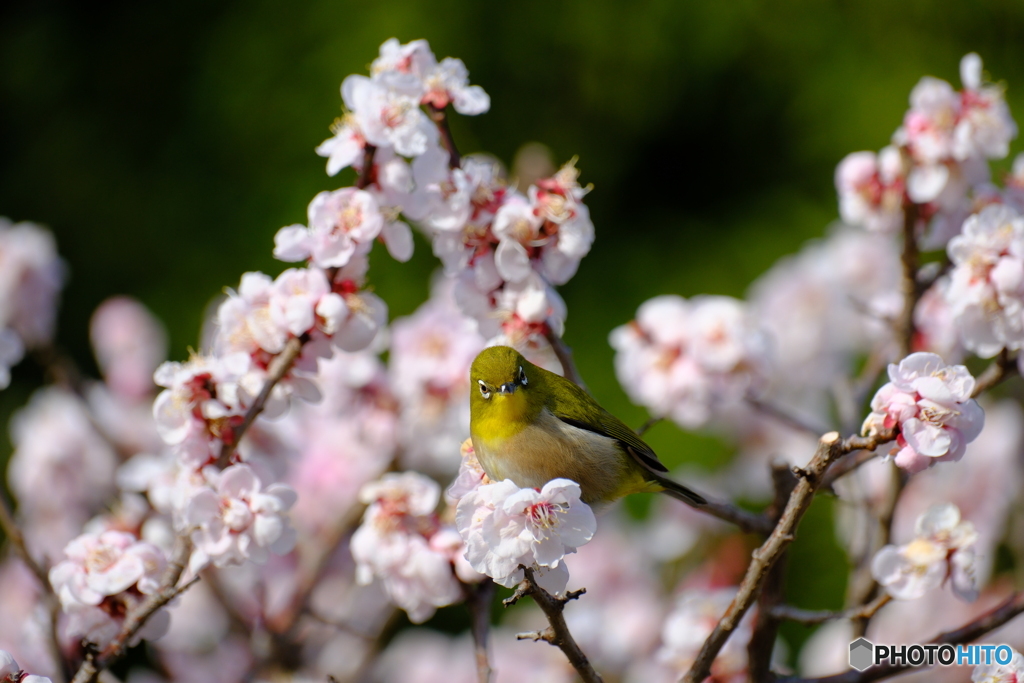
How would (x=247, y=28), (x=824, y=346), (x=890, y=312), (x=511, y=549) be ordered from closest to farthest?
(x=511, y=549)
(x=890, y=312)
(x=824, y=346)
(x=247, y=28)

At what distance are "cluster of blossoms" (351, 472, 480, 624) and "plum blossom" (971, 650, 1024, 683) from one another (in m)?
0.58

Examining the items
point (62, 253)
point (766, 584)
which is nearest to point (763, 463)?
point (766, 584)

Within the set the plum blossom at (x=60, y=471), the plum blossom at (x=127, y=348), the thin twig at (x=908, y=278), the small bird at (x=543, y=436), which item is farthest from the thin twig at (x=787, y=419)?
the plum blossom at (x=127, y=348)

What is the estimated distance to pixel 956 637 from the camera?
1.07 meters

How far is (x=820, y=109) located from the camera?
2.86m

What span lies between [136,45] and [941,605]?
3.19 meters

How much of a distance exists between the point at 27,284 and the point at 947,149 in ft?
5.22

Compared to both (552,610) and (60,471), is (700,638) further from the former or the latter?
(60,471)

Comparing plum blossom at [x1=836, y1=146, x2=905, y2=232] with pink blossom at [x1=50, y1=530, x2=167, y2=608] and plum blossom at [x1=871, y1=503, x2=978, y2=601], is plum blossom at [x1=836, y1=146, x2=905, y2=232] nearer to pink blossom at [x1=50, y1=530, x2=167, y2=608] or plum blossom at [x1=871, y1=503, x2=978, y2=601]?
plum blossom at [x1=871, y1=503, x2=978, y2=601]

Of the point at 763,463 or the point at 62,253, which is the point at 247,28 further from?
the point at 763,463

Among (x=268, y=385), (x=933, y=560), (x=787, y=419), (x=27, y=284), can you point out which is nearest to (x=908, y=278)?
(x=787, y=419)

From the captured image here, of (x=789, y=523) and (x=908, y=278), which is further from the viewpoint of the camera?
(x=908, y=278)

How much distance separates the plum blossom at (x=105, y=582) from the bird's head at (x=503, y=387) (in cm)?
43

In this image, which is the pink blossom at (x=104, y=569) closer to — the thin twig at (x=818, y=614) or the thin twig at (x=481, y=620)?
the thin twig at (x=481, y=620)
